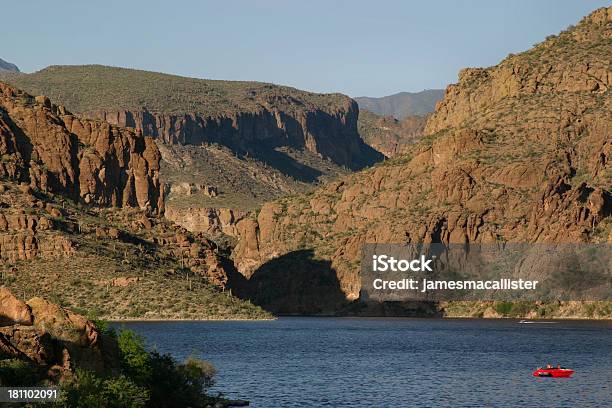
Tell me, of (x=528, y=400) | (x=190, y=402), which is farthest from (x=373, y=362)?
(x=190, y=402)

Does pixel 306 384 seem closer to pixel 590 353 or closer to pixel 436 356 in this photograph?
pixel 436 356

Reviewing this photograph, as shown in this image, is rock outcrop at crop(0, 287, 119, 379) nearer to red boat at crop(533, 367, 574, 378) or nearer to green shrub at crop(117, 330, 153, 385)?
green shrub at crop(117, 330, 153, 385)

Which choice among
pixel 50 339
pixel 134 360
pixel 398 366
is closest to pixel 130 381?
pixel 134 360

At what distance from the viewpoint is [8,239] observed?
19900 centimetres

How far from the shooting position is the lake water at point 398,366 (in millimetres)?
97250

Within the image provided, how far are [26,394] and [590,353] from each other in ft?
328

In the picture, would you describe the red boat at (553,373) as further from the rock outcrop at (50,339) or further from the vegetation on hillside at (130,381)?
the rock outcrop at (50,339)

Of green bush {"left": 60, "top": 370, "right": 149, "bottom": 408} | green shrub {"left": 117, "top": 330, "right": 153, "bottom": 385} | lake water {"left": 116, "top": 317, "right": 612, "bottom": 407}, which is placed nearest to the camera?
green bush {"left": 60, "top": 370, "right": 149, "bottom": 408}

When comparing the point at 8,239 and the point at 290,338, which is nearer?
the point at 290,338

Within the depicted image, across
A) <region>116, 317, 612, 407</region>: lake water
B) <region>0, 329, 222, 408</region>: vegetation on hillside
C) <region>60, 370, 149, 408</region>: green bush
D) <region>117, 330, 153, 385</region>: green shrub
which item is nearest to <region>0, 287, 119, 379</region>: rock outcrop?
<region>0, 329, 222, 408</region>: vegetation on hillside

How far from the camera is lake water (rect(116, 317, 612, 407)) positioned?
9725cm

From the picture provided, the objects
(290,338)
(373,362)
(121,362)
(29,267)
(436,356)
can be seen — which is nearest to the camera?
(121,362)

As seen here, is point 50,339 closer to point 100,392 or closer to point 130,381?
point 100,392

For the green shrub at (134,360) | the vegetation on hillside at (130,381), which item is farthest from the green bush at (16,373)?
the green shrub at (134,360)
